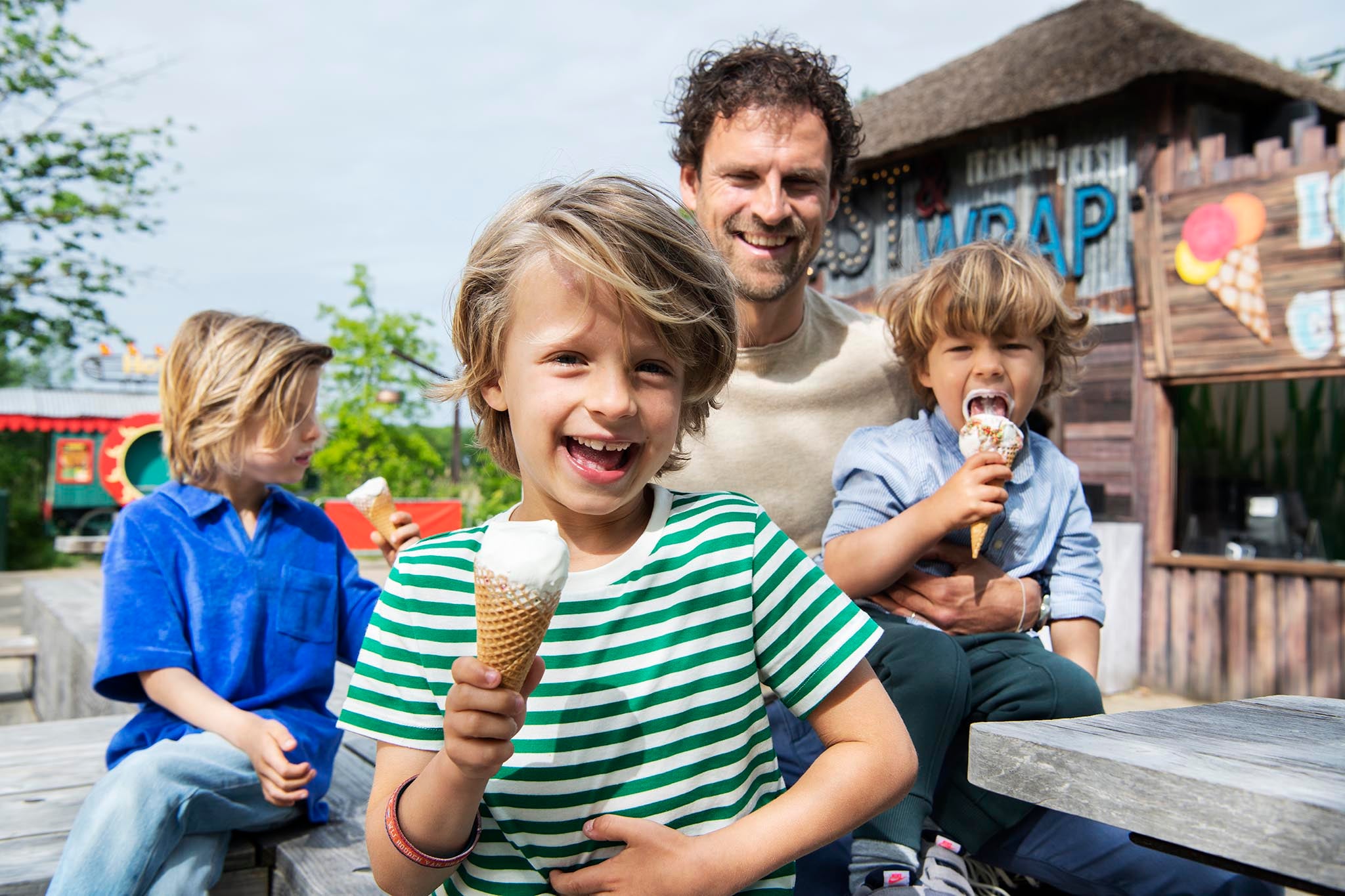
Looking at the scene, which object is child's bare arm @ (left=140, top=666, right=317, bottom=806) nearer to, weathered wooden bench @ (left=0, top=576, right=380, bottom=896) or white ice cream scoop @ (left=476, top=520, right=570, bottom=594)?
weathered wooden bench @ (left=0, top=576, right=380, bottom=896)

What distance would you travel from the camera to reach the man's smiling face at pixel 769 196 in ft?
9.54

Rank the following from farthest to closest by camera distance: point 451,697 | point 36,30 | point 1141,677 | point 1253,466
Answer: point 36,30
point 1253,466
point 1141,677
point 451,697

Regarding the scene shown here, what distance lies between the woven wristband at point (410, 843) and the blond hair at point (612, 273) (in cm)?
68

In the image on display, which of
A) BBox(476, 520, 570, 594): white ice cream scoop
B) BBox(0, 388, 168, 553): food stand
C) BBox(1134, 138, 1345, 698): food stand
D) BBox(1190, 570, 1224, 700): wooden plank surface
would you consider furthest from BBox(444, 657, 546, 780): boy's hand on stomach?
BBox(0, 388, 168, 553): food stand

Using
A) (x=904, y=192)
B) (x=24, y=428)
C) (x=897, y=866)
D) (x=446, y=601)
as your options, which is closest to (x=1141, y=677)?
(x=904, y=192)

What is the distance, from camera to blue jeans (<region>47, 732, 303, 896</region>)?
83.3 inches

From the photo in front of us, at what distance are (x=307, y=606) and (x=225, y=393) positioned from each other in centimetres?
64

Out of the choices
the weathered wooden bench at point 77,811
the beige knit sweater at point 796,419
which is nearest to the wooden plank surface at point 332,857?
the weathered wooden bench at point 77,811

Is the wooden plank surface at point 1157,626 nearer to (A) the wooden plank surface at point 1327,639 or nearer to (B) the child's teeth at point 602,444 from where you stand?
(A) the wooden plank surface at point 1327,639

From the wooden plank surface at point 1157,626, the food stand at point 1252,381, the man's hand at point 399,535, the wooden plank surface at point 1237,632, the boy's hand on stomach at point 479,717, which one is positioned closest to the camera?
the boy's hand on stomach at point 479,717

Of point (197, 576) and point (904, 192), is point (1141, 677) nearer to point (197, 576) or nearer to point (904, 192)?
point (904, 192)

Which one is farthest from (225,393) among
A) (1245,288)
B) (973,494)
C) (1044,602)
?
(1245,288)

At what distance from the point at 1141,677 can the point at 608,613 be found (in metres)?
9.23

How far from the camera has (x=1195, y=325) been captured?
860 cm
